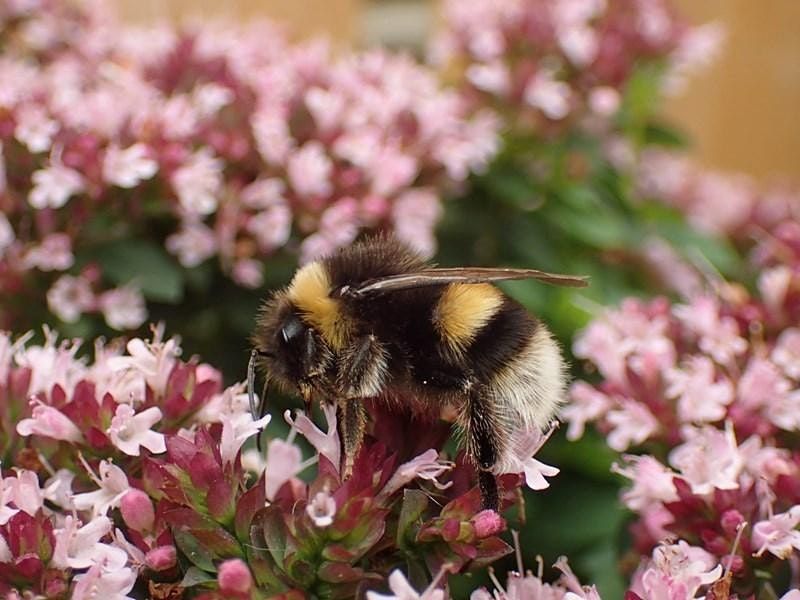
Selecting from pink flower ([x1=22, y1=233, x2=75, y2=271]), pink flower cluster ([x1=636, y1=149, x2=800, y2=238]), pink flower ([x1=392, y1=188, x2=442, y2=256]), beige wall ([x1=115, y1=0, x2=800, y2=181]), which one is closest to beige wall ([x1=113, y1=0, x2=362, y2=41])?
beige wall ([x1=115, y1=0, x2=800, y2=181])

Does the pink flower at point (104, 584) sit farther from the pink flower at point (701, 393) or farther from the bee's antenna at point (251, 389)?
the pink flower at point (701, 393)

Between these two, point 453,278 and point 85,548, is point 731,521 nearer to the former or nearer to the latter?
point 453,278

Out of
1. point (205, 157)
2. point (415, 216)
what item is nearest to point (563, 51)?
point (415, 216)

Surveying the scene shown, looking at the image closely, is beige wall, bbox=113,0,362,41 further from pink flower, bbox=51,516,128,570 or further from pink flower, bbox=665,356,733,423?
pink flower, bbox=51,516,128,570

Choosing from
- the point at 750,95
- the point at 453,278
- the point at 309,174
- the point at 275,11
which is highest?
the point at 453,278

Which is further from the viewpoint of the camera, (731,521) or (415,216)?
(415,216)

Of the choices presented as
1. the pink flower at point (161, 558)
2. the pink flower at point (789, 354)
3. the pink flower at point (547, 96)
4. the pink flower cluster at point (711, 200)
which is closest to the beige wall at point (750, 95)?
the pink flower cluster at point (711, 200)

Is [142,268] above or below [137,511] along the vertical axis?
below
